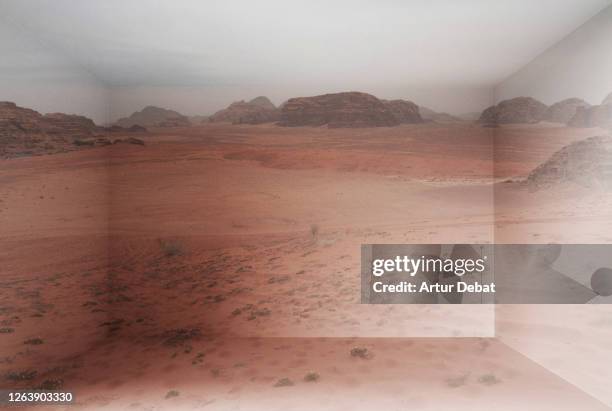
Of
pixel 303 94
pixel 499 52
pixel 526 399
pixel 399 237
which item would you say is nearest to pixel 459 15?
pixel 499 52

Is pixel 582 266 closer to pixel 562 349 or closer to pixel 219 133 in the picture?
pixel 562 349

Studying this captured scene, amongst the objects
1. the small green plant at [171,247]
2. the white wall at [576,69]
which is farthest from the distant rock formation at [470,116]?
the small green plant at [171,247]

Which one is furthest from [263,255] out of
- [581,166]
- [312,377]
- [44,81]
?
[581,166]

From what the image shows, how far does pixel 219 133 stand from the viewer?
6.18 metres

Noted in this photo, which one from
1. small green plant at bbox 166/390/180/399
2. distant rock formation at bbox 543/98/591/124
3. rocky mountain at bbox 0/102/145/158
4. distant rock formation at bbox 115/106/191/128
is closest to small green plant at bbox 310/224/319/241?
distant rock formation at bbox 115/106/191/128

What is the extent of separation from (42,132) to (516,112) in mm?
6183

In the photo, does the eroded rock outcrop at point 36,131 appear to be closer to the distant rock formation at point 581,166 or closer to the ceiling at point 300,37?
the ceiling at point 300,37

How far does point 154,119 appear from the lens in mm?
6172

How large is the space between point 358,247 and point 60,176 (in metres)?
4.12

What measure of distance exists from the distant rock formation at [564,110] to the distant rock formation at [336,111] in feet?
6.38

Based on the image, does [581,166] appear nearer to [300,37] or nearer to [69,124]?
[300,37]

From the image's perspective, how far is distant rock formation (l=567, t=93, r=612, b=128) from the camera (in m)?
4.09

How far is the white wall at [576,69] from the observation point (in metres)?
4.17

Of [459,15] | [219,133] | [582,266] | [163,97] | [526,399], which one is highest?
[459,15]
